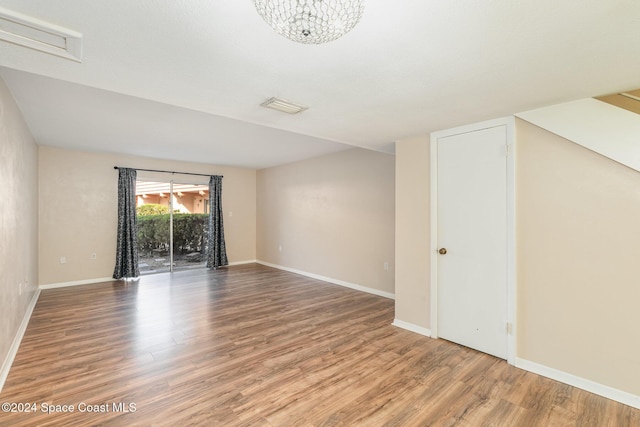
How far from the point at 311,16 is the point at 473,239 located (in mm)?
2660

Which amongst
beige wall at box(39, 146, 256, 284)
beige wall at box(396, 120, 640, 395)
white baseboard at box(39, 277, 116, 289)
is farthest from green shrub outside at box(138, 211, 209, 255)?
beige wall at box(396, 120, 640, 395)

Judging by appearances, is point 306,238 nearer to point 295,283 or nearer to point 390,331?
point 295,283

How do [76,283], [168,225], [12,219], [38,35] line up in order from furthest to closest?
[168,225]
[76,283]
[12,219]
[38,35]

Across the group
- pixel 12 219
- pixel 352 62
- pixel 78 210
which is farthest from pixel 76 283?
pixel 352 62

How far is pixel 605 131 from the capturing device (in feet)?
7.12

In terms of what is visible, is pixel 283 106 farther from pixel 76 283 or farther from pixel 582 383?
pixel 76 283

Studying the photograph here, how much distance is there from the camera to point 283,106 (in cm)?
246

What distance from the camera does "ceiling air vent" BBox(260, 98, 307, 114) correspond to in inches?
92.8

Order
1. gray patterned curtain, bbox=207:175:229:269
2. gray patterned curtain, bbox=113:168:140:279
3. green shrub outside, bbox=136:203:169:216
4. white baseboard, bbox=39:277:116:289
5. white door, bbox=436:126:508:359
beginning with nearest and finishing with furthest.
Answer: white door, bbox=436:126:508:359 → white baseboard, bbox=39:277:116:289 → gray patterned curtain, bbox=113:168:140:279 → green shrub outside, bbox=136:203:169:216 → gray patterned curtain, bbox=207:175:229:269

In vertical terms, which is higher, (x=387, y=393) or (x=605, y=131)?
(x=605, y=131)

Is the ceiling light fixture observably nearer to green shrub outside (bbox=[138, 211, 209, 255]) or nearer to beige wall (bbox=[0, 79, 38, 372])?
beige wall (bbox=[0, 79, 38, 372])

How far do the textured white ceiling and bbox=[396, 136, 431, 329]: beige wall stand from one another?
0.48m

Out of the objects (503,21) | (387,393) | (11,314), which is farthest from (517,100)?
(11,314)

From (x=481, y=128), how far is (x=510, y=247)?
3.89 feet
